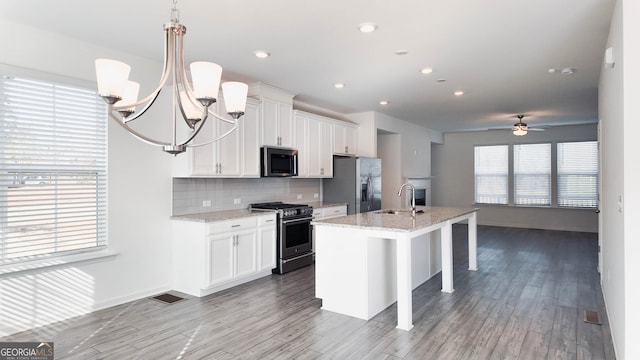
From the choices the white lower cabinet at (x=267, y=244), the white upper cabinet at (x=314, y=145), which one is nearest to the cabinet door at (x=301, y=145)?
the white upper cabinet at (x=314, y=145)

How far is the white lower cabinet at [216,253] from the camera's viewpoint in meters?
4.13

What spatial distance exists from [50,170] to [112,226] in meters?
0.78

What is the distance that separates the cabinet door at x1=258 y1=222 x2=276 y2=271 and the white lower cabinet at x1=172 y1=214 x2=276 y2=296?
0.01 metres

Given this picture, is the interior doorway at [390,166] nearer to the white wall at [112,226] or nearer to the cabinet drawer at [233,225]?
the cabinet drawer at [233,225]

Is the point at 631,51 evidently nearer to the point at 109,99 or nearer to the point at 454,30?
the point at 454,30

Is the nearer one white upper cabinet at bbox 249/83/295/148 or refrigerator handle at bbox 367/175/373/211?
white upper cabinet at bbox 249/83/295/148

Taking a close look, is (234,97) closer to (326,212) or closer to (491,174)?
(326,212)

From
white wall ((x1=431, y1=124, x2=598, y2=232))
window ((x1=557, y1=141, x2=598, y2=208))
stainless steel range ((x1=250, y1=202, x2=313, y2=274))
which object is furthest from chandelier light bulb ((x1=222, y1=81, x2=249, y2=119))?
window ((x1=557, y1=141, x2=598, y2=208))

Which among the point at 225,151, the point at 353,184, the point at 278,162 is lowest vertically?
the point at 353,184

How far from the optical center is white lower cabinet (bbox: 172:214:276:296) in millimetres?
4133

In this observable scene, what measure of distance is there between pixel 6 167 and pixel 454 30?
13.1 ft

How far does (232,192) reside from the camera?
517 centimetres

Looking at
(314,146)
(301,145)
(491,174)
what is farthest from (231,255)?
(491,174)

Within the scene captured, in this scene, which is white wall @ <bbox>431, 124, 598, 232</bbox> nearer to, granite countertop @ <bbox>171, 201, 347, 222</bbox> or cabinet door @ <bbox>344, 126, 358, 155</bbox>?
cabinet door @ <bbox>344, 126, 358, 155</bbox>
